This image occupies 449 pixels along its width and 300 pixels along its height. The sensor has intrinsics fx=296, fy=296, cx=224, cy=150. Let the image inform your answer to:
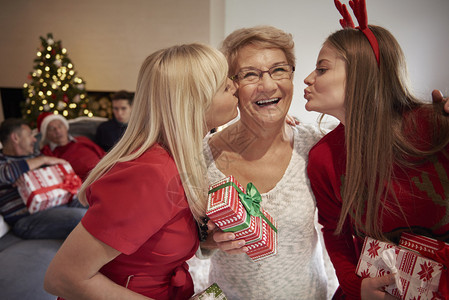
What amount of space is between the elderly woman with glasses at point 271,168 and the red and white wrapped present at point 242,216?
8.4 inches

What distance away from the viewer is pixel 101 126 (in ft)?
14.0

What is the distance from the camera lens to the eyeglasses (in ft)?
4.12

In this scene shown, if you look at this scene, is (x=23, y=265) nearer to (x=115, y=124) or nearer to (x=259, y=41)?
(x=259, y=41)

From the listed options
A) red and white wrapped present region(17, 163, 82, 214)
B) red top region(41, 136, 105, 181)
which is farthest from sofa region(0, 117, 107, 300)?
red top region(41, 136, 105, 181)

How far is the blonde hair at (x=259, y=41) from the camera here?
126cm

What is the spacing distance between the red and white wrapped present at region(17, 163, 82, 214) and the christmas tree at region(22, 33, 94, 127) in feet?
8.69

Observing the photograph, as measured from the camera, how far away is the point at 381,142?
97 centimetres

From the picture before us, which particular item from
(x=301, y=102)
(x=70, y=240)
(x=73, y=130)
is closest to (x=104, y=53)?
(x=73, y=130)

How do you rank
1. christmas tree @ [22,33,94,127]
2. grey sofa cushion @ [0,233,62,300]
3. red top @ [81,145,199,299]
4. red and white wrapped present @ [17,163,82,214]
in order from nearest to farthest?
red top @ [81,145,199,299] < grey sofa cushion @ [0,233,62,300] < red and white wrapped present @ [17,163,82,214] < christmas tree @ [22,33,94,127]

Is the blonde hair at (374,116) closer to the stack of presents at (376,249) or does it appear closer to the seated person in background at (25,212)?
the stack of presents at (376,249)

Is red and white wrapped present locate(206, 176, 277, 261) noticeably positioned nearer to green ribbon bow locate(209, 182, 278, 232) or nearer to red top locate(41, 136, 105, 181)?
green ribbon bow locate(209, 182, 278, 232)

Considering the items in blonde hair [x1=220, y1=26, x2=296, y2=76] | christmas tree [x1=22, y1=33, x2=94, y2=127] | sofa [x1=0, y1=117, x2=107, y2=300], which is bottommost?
sofa [x1=0, y1=117, x2=107, y2=300]

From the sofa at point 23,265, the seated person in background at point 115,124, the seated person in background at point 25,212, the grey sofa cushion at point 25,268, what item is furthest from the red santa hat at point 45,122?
the grey sofa cushion at point 25,268

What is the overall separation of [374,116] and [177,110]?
0.64 meters
